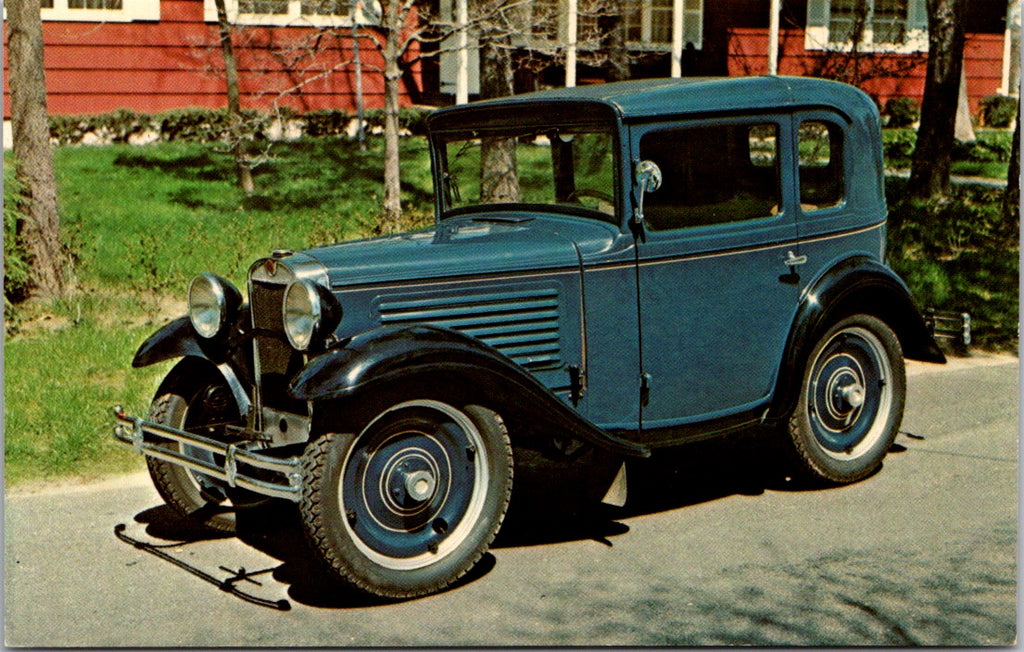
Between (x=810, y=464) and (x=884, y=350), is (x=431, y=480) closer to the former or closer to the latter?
(x=810, y=464)

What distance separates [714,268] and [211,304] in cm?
210

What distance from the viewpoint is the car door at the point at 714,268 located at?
5.20 m

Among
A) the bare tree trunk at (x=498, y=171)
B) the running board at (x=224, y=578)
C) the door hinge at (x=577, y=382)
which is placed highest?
the bare tree trunk at (x=498, y=171)

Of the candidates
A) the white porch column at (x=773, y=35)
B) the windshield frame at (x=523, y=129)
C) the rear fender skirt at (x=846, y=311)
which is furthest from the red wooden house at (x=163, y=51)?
the rear fender skirt at (x=846, y=311)

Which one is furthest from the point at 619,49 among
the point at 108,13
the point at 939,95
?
the point at 108,13

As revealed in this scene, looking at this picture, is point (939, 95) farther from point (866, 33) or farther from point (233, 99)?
point (866, 33)

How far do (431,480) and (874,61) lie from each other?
17.3 m

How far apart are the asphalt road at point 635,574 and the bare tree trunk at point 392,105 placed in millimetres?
4687

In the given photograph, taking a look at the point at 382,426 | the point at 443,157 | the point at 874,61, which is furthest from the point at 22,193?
the point at 874,61

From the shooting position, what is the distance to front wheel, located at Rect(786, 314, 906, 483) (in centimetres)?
573

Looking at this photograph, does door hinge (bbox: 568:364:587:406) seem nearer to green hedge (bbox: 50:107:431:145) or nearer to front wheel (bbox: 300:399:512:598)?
front wheel (bbox: 300:399:512:598)

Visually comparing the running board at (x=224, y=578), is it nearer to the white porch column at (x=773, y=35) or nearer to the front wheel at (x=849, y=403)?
the front wheel at (x=849, y=403)

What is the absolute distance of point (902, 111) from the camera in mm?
21031

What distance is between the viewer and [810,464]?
18.8 feet
